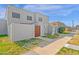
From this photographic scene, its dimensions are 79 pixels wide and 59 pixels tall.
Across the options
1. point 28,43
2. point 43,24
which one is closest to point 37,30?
point 43,24

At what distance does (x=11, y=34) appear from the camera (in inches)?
96.3

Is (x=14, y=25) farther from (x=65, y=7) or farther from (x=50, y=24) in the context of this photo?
(x=65, y=7)

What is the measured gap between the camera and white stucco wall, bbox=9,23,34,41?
244 centimetres

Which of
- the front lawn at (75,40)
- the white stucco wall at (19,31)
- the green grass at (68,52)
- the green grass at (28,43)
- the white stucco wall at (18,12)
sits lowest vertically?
the green grass at (68,52)

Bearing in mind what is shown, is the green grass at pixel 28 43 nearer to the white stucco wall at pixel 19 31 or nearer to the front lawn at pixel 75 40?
Result: the white stucco wall at pixel 19 31

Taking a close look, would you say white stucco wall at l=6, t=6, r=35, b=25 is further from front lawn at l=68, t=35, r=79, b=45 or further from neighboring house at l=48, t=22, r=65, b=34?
front lawn at l=68, t=35, r=79, b=45

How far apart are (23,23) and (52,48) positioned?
1.63 feet

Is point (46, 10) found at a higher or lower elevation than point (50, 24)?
higher

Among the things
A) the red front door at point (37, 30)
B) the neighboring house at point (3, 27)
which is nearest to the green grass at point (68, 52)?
the red front door at point (37, 30)

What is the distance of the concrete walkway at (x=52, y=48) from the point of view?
7.93ft
